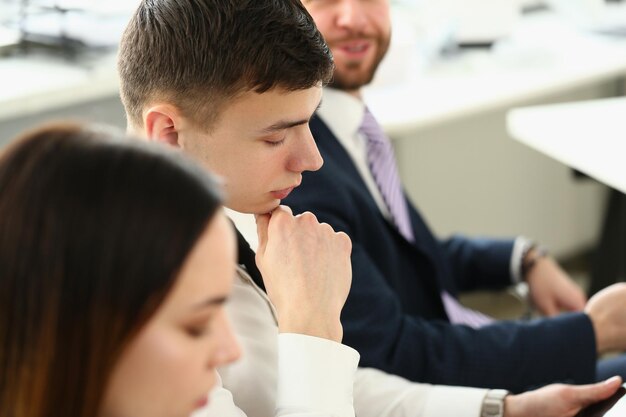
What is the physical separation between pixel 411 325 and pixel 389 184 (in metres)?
0.38

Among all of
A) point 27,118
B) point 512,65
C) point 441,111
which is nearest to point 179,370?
point 27,118

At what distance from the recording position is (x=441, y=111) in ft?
8.01

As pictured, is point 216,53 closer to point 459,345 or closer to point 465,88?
point 459,345

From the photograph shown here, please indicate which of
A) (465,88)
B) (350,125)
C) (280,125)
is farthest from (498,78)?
(280,125)

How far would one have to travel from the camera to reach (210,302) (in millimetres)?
731

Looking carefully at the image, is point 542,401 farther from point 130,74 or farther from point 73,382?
point 73,382

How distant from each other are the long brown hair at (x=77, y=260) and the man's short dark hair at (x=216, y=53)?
1.39ft

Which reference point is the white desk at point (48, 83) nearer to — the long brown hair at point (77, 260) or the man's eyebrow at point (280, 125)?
the man's eyebrow at point (280, 125)

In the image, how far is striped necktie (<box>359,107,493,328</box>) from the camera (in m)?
1.77

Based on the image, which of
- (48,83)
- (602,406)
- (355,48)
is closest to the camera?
(602,406)

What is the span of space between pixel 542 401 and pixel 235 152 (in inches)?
21.2

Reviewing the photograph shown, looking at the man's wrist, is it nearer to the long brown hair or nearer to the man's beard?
the man's beard

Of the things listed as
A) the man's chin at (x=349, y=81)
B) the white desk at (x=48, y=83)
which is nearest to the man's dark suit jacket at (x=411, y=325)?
the man's chin at (x=349, y=81)

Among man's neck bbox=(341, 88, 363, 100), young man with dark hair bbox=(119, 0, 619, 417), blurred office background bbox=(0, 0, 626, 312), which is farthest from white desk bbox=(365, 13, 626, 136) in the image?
young man with dark hair bbox=(119, 0, 619, 417)
